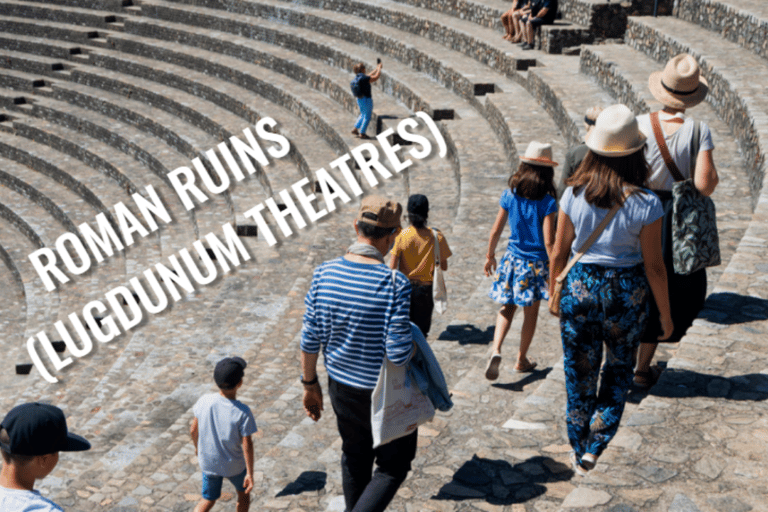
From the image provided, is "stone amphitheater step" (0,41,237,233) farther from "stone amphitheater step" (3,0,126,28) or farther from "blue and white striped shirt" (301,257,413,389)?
"blue and white striped shirt" (301,257,413,389)

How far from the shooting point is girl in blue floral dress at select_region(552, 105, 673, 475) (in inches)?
143

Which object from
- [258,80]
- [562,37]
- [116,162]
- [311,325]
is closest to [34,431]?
[311,325]

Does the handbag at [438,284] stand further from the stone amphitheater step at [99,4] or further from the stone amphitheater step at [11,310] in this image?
the stone amphitheater step at [99,4]

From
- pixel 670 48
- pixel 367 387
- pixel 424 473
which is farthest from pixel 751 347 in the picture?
pixel 670 48

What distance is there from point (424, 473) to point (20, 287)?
10839mm

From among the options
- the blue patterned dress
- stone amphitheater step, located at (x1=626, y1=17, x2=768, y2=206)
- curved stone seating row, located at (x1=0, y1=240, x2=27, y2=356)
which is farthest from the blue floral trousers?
curved stone seating row, located at (x1=0, y1=240, x2=27, y2=356)

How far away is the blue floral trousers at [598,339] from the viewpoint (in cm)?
374

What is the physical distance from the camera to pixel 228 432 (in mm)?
4551

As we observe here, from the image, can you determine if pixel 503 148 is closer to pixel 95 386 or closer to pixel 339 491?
pixel 95 386

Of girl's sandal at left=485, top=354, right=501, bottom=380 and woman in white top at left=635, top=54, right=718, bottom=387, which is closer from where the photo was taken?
woman in white top at left=635, top=54, right=718, bottom=387

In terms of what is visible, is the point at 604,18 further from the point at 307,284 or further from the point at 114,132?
the point at 114,132

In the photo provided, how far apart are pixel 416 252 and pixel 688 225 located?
2097 millimetres

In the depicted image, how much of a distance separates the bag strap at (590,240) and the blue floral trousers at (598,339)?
3cm

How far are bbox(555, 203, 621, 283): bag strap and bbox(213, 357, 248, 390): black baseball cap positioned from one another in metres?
1.87
